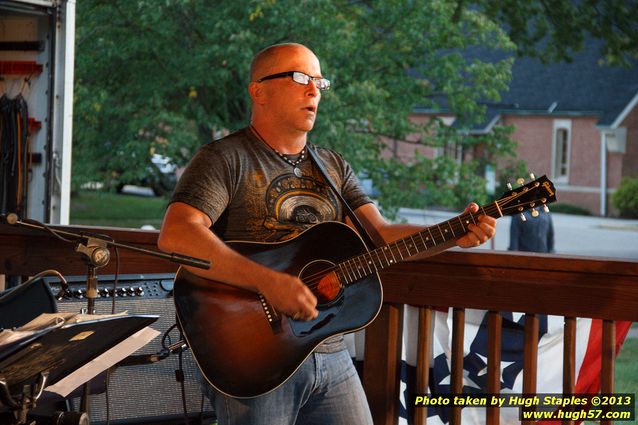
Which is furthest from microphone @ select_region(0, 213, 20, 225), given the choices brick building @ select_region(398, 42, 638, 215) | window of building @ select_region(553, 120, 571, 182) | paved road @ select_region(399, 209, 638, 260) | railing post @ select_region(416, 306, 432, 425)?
window of building @ select_region(553, 120, 571, 182)

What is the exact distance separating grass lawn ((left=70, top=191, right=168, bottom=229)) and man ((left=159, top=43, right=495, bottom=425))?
14.6 metres

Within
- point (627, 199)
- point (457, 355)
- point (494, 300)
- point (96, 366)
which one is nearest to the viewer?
point (96, 366)

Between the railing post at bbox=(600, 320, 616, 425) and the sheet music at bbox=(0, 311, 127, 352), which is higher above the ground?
the sheet music at bbox=(0, 311, 127, 352)

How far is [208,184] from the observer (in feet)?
9.30

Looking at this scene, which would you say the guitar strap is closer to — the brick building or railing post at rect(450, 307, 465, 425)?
railing post at rect(450, 307, 465, 425)

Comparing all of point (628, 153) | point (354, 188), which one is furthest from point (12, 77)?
point (628, 153)

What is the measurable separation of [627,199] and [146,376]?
25.3 m

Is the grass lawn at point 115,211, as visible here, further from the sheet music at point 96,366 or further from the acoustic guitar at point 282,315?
the sheet music at point 96,366

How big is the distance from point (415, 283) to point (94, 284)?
1.25 metres

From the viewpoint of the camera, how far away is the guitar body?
286cm

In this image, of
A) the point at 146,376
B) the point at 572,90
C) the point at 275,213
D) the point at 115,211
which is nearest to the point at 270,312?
the point at 275,213

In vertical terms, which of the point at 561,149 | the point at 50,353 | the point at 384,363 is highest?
the point at 561,149

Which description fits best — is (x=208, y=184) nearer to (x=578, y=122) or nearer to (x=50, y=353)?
(x=50, y=353)

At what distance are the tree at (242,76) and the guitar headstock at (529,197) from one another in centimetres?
892
